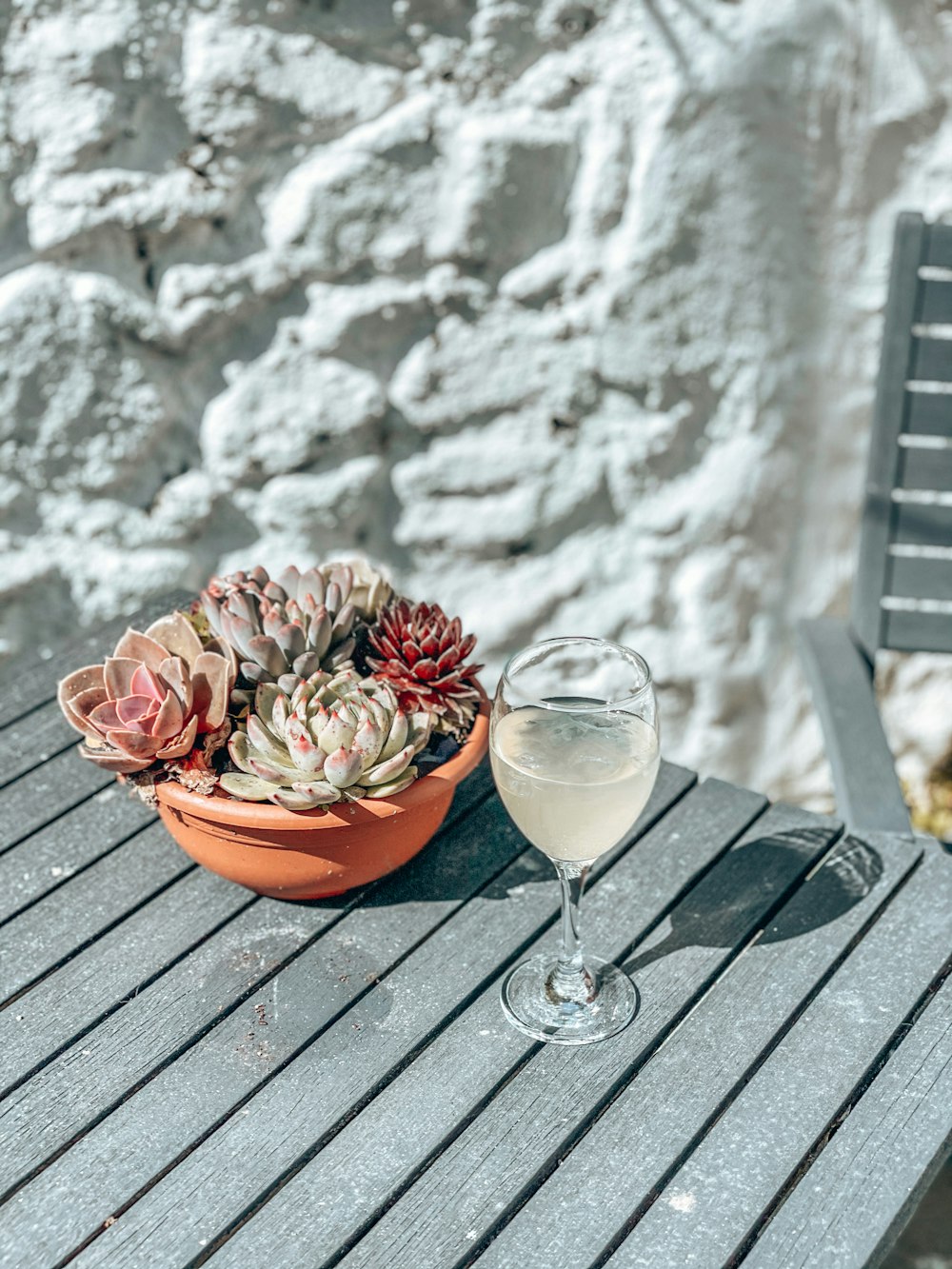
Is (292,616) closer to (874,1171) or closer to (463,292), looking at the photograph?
(874,1171)

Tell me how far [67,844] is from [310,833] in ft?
0.97

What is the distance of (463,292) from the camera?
6.97 feet

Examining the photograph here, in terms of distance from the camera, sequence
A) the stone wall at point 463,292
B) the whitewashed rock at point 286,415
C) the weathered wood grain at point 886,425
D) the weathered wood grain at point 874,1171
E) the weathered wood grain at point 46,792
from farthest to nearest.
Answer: the whitewashed rock at point 286,415, the stone wall at point 463,292, the weathered wood grain at point 886,425, the weathered wood grain at point 46,792, the weathered wood grain at point 874,1171

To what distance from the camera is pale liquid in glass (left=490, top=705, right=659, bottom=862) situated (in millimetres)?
978

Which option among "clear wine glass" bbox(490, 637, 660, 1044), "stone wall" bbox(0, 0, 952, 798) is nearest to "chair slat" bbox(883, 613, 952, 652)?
"stone wall" bbox(0, 0, 952, 798)

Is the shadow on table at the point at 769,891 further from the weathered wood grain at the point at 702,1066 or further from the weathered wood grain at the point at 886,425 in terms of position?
the weathered wood grain at the point at 886,425

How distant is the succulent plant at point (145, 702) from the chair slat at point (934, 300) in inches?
43.6

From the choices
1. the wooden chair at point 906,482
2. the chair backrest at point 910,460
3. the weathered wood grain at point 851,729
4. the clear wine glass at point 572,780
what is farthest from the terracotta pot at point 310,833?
the chair backrest at point 910,460

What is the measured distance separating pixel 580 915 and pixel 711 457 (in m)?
1.32

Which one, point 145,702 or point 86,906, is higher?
point 145,702

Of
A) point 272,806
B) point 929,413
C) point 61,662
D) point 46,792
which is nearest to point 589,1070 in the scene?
point 272,806

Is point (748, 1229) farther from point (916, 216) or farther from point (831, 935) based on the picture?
point (916, 216)

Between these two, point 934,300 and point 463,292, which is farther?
point 463,292

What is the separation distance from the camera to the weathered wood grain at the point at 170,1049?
94 cm
